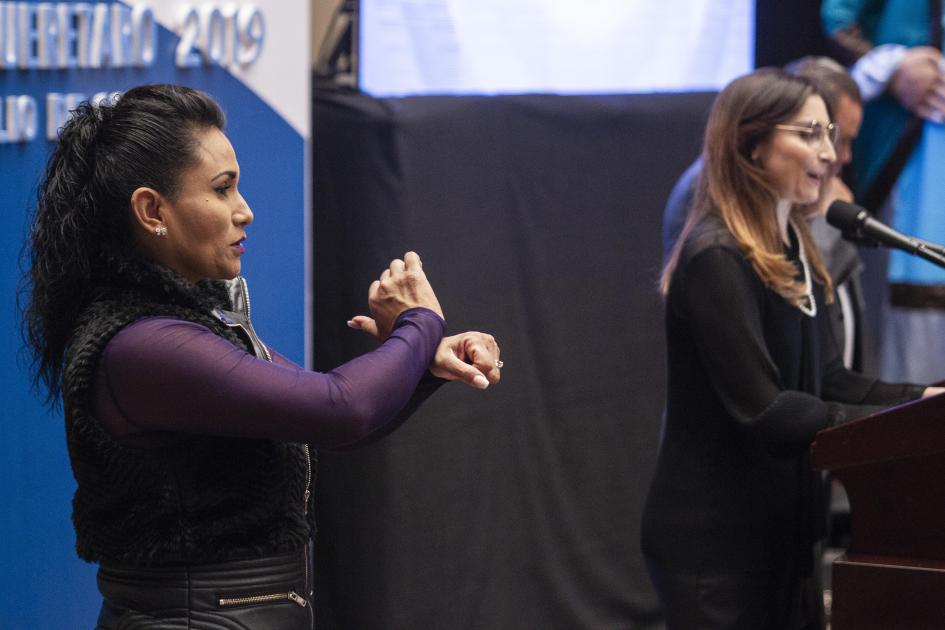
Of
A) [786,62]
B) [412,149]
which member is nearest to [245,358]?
[412,149]

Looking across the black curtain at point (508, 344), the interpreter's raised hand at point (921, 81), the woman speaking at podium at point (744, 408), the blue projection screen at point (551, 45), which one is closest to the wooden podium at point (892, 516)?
the woman speaking at podium at point (744, 408)

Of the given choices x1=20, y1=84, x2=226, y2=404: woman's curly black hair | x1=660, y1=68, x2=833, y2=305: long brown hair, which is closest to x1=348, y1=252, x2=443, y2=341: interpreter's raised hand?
x1=20, y1=84, x2=226, y2=404: woman's curly black hair

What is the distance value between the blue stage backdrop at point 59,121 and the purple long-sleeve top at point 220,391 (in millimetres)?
1156

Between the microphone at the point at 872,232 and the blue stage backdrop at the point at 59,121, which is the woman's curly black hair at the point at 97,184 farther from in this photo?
the microphone at the point at 872,232

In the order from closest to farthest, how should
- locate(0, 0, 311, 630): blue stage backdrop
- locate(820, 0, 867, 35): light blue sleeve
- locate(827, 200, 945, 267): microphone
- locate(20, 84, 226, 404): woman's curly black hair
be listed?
locate(20, 84, 226, 404): woman's curly black hair
locate(827, 200, 945, 267): microphone
locate(0, 0, 311, 630): blue stage backdrop
locate(820, 0, 867, 35): light blue sleeve

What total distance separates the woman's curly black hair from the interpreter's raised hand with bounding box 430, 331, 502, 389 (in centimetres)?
46

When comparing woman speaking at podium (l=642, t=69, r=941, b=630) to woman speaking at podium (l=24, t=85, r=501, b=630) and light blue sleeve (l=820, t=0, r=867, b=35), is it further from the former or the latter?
light blue sleeve (l=820, t=0, r=867, b=35)

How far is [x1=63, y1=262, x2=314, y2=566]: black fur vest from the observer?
69.4 inches

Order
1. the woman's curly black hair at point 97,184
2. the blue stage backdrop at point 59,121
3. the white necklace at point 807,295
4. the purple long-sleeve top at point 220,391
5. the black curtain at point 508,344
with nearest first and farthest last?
the purple long-sleeve top at point 220,391 < the woman's curly black hair at point 97,184 < the white necklace at point 807,295 < the blue stage backdrop at point 59,121 < the black curtain at point 508,344

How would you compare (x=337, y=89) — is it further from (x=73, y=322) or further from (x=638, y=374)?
(x=73, y=322)

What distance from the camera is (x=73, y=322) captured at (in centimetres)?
186

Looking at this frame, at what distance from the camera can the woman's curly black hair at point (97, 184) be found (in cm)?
181

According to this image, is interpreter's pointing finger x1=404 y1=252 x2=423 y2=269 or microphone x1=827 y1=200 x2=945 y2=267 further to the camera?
microphone x1=827 y1=200 x2=945 y2=267

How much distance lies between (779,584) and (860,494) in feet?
1.46
